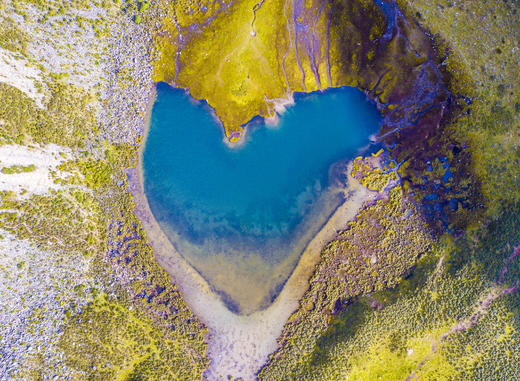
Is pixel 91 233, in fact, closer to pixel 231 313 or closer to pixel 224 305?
pixel 224 305

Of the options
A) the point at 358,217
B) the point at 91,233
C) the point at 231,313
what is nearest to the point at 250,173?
the point at 358,217

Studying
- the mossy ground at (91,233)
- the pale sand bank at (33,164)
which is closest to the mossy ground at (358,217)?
the mossy ground at (91,233)

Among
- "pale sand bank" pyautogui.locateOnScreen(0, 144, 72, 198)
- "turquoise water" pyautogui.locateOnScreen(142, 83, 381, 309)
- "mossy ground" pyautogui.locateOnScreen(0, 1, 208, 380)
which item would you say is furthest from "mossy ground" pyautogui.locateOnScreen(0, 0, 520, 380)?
"turquoise water" pyautogui.locateOnScreen(142, 83, 381, 309)

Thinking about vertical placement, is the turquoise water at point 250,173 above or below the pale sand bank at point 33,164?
below

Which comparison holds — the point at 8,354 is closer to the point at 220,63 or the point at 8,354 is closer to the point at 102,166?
the point at 102,166

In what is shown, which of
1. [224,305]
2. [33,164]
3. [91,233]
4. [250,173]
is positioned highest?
[33,164]

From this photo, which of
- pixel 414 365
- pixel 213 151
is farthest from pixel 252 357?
pixel 213 151

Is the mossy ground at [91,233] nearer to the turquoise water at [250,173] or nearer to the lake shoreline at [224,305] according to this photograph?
the lake shoreline at [224,305]

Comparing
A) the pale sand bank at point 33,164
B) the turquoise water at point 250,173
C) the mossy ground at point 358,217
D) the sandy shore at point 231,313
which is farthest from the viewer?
the turquoise water at point 250,173
